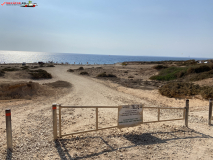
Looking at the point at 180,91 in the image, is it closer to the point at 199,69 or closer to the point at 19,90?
the point at 199,69

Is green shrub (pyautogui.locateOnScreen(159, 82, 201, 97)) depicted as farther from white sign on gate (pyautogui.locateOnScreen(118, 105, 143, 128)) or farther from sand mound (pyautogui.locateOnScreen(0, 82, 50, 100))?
sand mound (pyautogui.locateOnScreen(0, 82, 50, 100))

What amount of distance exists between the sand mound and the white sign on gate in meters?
9.14

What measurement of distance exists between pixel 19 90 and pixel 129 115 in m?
10.6

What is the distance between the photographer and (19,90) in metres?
13.5

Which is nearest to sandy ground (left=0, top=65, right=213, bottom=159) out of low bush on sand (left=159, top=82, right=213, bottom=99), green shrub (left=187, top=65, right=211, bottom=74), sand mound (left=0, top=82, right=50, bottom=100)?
sand mound (left=0, top=82, right=50, bottom=100)

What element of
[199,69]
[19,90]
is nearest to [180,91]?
[199,69]

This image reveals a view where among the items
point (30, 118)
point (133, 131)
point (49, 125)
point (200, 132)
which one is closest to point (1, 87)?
point (30, 118)

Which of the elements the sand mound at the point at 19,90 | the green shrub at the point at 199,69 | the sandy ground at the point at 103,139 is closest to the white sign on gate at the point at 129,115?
the sandy ground at the point at 103,139

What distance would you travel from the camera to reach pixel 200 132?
6.98m

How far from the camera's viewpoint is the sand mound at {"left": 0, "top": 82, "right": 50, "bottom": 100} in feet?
41.2

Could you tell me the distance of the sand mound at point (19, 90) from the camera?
12.6 metres

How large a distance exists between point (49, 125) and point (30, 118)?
5.20 feet

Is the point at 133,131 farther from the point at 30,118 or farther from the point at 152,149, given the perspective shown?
the point at 30,118

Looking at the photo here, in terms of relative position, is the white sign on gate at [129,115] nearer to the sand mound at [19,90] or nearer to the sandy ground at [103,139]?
the sandy ground at [103,139]
